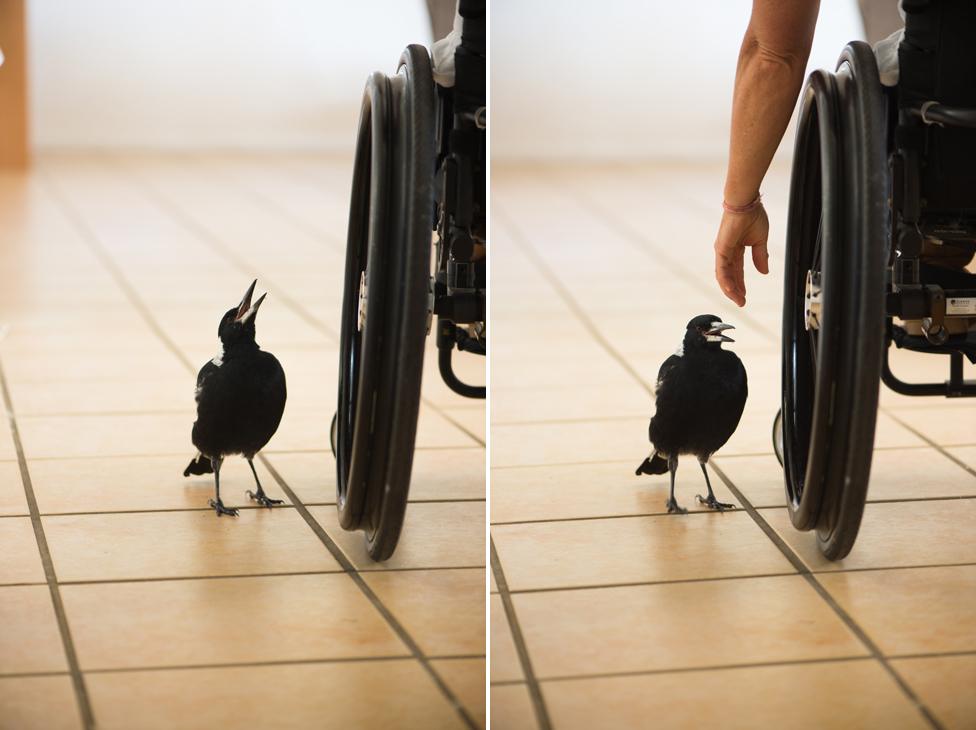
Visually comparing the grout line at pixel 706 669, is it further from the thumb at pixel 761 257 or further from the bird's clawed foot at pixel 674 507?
the thumb at pixel 761 257

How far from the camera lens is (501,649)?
0.93m

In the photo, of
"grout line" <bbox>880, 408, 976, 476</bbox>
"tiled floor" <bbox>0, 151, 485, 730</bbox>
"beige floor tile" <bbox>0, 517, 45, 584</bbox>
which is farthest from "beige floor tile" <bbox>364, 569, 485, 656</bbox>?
"grout line" <bbox>880, 408, 976, 476</bbox>

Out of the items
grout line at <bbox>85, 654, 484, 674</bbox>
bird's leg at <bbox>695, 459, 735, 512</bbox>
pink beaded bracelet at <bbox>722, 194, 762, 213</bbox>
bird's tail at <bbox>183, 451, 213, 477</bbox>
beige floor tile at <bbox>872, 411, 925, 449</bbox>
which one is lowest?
grout line at <bbox>85, 654, 484, 674</bbox>

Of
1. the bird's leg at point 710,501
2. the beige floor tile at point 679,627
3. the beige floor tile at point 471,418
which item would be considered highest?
the beige floor tile at point 471,418

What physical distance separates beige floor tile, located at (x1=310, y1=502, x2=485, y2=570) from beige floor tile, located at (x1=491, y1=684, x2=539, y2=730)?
0.10 metres

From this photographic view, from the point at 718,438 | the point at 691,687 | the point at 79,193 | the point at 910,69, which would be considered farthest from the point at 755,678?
the point at 79,193

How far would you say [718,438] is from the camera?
3.26ft

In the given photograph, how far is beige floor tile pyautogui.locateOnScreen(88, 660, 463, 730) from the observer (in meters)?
0.87

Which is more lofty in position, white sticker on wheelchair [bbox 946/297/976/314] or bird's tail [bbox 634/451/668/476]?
white sticker on wheelchair [bbox 946/297/976/314]

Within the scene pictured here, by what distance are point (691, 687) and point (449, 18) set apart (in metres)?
0.43

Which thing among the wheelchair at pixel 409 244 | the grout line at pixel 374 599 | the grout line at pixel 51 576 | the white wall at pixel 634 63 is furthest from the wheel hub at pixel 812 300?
the grout line at pixel 51 576

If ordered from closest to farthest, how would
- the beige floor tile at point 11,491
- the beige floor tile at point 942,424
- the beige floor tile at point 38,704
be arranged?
the beige floor tile at point 38,704 → the beige floor tile at point 11,491 → the beige floor tile at point 942,424

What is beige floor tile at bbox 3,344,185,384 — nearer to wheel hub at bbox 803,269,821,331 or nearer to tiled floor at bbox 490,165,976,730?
tiled floor at bbox 490,165,976,730

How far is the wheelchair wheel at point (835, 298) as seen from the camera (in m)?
0.90
